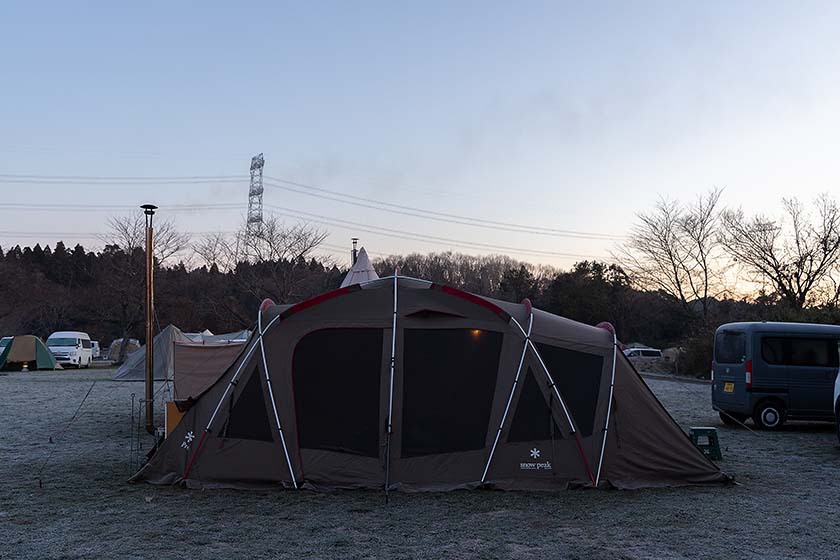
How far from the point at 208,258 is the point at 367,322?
1619 inches

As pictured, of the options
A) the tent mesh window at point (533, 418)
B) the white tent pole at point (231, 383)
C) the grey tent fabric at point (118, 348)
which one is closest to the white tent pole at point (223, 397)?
the white tent pole at point (231, 383)

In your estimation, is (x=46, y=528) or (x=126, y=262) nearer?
(x=46, y=528)

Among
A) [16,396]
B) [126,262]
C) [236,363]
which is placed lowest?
[16,396]

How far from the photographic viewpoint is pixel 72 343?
3909 centimetres

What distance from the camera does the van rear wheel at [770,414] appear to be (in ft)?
43.8

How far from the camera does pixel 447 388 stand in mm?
8281

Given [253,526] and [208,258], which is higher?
[208,258]

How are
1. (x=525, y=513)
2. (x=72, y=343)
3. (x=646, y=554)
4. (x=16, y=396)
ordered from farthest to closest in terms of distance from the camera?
1. (x=72, y=343)
2. (x=16, y=396)
3. (x=525, y=513)
4. (x=646, y=554)

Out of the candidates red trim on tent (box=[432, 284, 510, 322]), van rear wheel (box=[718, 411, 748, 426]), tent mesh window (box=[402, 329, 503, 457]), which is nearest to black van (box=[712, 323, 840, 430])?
van rear wheel (box=[718, 411, 748, 426])

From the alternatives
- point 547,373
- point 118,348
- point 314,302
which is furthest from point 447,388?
point 118,348

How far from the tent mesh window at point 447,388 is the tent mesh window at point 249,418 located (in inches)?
56.9

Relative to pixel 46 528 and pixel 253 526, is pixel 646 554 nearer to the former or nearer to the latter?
pixel 253 526

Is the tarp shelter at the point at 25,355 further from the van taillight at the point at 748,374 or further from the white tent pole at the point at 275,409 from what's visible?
the van taillight at the point at 748,374

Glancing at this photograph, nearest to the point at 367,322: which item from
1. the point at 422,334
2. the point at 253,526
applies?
the point at 422,334
